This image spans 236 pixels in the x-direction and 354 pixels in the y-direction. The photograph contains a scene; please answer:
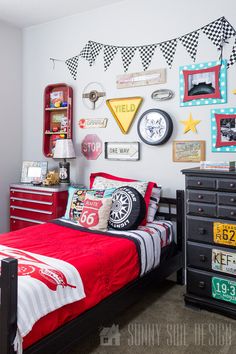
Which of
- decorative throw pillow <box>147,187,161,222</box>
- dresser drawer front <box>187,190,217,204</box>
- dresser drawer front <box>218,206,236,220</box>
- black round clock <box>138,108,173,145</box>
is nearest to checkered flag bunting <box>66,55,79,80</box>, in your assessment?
black round clock <box>138,108,173,145</box>

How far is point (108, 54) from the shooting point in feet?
11.2

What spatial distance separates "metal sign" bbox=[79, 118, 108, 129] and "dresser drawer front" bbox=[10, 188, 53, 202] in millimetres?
855

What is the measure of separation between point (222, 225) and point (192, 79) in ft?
4.41

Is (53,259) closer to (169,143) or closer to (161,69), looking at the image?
(169,143)

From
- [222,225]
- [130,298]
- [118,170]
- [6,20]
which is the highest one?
[6,20]

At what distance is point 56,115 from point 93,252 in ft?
7.38

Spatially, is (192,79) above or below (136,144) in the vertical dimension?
above

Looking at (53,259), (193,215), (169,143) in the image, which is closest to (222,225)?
(193,215)

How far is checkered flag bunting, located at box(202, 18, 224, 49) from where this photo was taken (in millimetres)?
2751

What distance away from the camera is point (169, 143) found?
3092 mm

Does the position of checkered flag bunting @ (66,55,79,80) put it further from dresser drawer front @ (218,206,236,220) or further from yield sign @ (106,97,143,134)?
dresser drawer front @ (218,206,236,220)

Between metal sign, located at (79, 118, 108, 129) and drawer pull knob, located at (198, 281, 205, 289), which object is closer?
drawer pull knob, located at (198, 281, 205, 289)

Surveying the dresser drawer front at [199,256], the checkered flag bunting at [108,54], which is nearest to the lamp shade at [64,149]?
the checkered flag bunting at [108,54]

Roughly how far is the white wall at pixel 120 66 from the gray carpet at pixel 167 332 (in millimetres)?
1096
